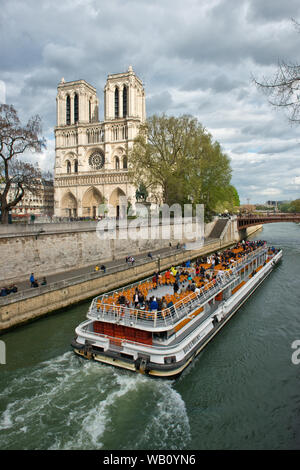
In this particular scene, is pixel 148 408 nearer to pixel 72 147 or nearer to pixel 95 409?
pixel 95 409

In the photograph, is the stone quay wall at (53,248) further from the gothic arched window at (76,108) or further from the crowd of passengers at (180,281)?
the gothic arched window at (76,108)

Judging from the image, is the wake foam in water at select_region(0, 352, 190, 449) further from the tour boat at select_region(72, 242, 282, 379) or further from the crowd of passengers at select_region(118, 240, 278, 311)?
the crowd of passengers at select_region(118, 240, 278, 311)

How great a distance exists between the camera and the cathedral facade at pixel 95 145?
5269 cm

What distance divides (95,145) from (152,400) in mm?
53005

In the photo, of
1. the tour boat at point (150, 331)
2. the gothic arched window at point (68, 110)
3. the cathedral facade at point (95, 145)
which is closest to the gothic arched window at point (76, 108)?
the cathedral facade at point (95, 145)

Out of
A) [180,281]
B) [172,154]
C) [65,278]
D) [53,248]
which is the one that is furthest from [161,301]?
[172,154]

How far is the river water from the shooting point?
6578mm

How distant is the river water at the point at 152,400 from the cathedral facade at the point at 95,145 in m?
40.4

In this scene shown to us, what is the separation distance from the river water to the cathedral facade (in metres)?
40.4

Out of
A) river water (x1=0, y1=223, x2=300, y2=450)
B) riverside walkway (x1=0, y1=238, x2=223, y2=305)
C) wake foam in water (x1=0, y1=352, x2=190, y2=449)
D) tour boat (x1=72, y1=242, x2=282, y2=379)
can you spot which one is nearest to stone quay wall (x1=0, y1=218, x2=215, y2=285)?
riverside walkway (x1=0, y1=238, x2=223, y2=305)

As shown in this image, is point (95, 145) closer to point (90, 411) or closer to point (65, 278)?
point (65, 278)
